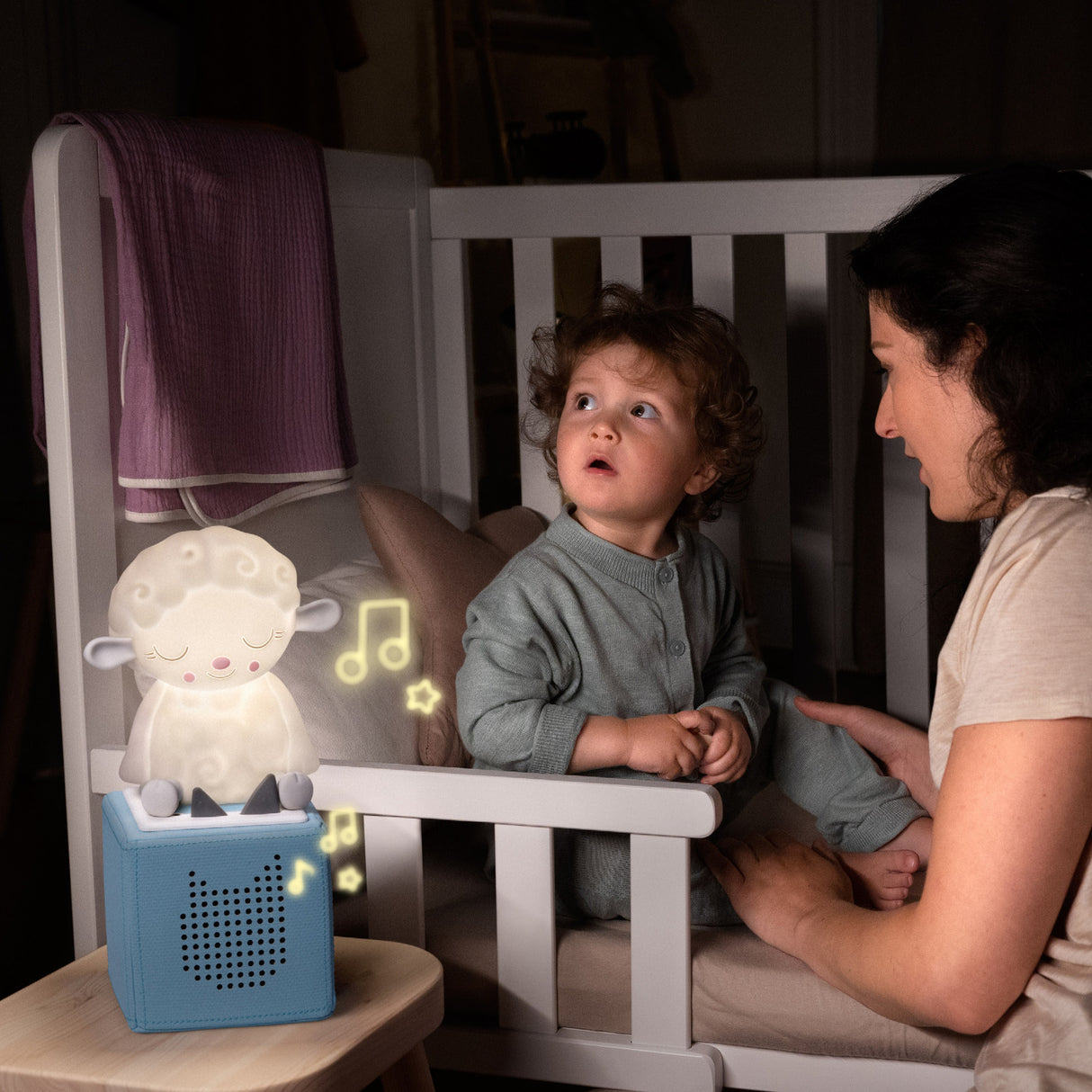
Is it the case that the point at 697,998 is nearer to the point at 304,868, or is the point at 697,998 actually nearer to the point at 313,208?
the point at 304,868

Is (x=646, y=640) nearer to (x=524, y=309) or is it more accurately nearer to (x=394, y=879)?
(x=394, y=879)

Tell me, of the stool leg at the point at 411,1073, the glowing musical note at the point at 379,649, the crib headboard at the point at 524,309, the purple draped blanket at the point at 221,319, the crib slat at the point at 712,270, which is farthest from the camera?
the crib slat at the point at 712,270

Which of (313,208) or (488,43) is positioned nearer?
(313,208)

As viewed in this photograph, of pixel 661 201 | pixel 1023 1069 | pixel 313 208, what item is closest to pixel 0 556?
pixel 313 208

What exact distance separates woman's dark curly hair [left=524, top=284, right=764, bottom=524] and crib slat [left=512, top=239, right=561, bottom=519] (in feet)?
0.76

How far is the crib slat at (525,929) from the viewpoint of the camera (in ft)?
3.34

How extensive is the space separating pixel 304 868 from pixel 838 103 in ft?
6.83

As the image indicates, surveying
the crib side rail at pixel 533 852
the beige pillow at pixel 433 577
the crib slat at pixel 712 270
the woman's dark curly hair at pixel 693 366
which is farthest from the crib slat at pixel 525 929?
the crib slat at pixel 712 270

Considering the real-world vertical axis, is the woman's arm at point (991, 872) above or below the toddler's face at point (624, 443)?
below

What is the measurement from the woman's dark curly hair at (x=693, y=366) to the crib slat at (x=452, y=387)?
285 mm

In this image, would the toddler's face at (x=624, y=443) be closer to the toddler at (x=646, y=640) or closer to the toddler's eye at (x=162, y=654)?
the toddler at (x=646, y=640)

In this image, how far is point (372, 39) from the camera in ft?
7.58

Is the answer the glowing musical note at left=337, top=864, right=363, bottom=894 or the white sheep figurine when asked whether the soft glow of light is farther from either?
the white sheep figurine

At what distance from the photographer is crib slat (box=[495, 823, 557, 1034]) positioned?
102 centimetres
